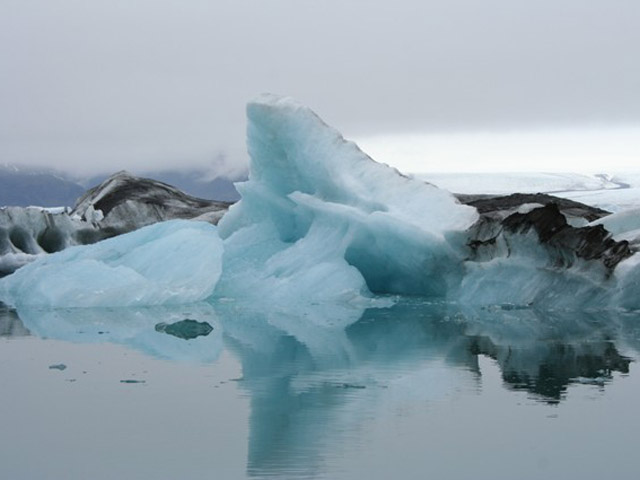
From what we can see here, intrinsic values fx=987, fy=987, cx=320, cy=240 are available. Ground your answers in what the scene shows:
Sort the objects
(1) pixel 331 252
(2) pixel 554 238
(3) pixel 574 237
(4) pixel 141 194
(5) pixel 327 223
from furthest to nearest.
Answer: (4) pixel 141 194 < (5) pixel 327 223 < (1) pixel 331 252 < (2) pixel 554 238 < (3) pixel 574 237

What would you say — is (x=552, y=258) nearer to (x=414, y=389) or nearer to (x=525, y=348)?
(x=525, y=348)

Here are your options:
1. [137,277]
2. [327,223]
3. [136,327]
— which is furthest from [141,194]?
[136,327]

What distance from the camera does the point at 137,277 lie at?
440 inches

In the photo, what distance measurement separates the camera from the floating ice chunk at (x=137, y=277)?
11.1 metres

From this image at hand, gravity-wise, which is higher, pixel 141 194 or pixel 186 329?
pixel 186 329

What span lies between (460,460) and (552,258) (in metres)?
7.08

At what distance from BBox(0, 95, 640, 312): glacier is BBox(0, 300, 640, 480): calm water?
195 cm

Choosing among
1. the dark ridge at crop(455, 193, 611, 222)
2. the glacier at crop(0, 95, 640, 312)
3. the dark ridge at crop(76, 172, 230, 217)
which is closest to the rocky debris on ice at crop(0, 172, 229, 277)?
the dark ridge at crop(76, 172, 230, 217)

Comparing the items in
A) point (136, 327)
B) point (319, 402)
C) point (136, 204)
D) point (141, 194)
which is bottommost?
point (136, 204)

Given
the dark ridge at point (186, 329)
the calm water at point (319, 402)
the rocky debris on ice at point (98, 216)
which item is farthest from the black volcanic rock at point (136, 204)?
the calm water at point (319, 402)

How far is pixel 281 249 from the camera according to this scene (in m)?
12.8

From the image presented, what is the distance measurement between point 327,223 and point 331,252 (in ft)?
1.27

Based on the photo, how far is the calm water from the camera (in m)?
3.74

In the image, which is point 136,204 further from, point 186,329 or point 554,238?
point 186,329
